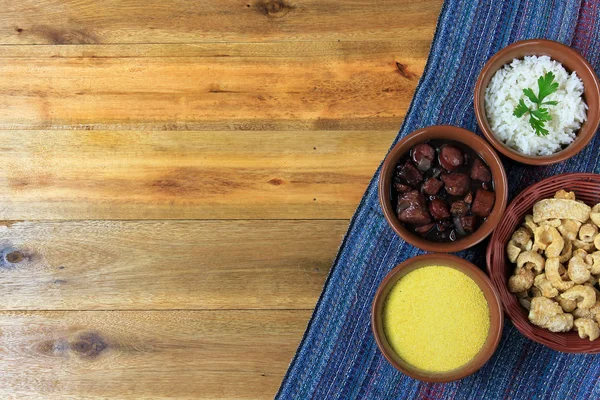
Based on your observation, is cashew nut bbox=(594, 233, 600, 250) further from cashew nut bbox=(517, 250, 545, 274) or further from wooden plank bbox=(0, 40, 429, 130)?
wooden plank bbox=(0, 40, 429, 130)

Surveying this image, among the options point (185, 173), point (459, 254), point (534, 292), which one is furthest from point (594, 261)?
point (185, 173)

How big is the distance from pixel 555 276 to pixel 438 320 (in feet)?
0.82

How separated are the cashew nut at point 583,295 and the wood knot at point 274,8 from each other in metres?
0.91

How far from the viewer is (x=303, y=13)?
145cm

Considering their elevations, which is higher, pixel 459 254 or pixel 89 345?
pixel 459 254

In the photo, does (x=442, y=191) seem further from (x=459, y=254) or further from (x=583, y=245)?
(x=583, y=245)

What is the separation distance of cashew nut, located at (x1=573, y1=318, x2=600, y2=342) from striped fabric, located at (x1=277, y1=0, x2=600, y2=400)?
0.47 ft

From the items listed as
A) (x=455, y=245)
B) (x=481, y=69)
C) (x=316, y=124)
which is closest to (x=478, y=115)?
(x=481, y=69)

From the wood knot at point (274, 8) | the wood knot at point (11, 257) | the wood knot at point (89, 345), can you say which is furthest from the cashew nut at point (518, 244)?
the wood knot at point (11, 257)

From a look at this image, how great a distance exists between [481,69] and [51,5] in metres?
1.06

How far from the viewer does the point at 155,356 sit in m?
1.39

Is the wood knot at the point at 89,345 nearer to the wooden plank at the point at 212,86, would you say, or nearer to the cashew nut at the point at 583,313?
the wooden plank at the point at 212,86

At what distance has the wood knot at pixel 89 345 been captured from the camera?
140 cm

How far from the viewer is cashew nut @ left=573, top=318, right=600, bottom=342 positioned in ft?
3.83
